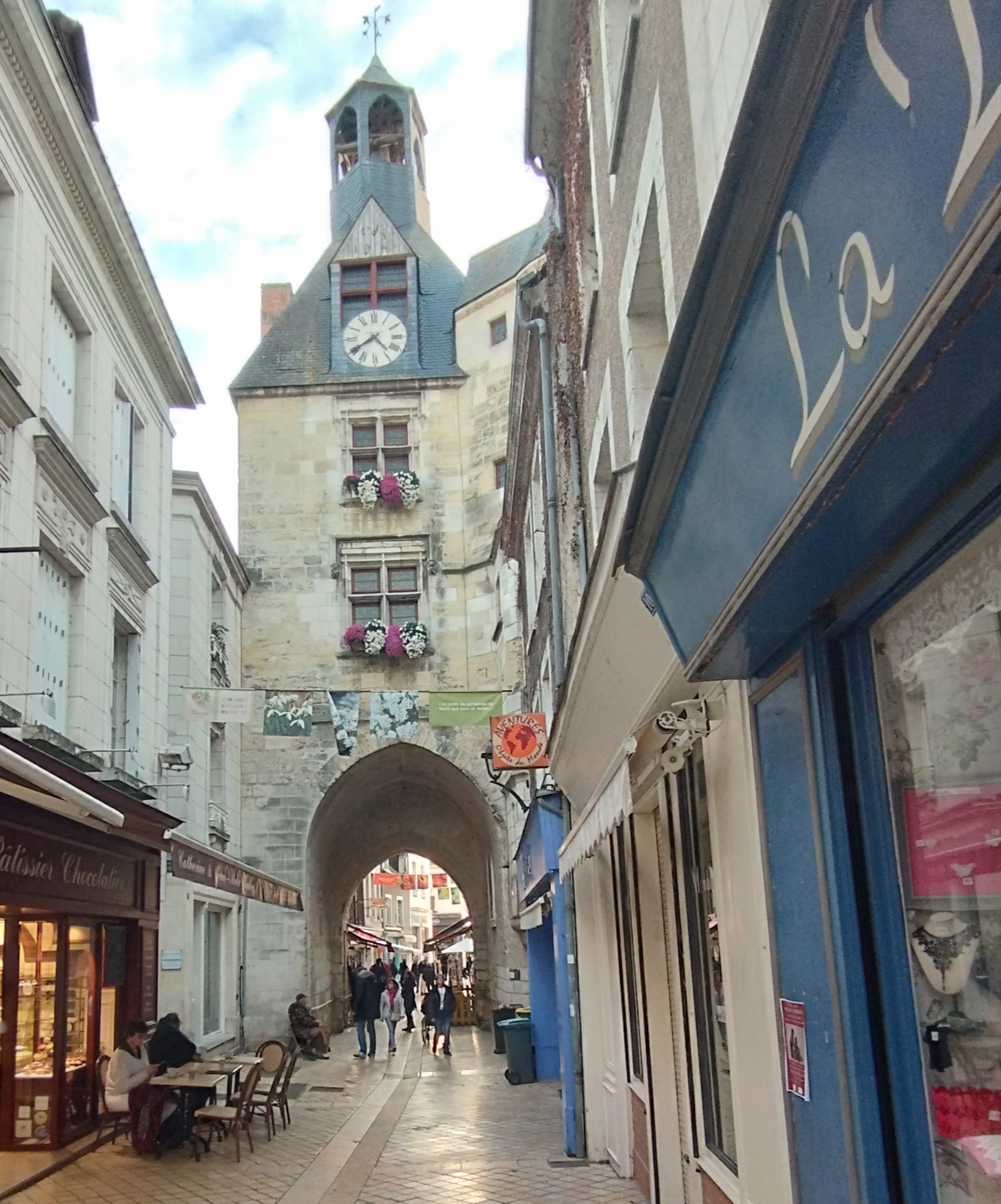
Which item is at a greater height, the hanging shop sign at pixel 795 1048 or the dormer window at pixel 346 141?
the dormer window at pixel 346 141

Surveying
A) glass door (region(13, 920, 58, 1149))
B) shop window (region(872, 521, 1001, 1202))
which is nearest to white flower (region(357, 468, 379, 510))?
glass door (region(13, 920, 58, 1149))

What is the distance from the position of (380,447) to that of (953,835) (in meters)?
21.5

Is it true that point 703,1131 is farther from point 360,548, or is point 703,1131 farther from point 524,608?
point 360,548

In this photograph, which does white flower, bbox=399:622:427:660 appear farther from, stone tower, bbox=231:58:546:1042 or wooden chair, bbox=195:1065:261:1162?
wooden chair, bbox=195:1065:261:1162

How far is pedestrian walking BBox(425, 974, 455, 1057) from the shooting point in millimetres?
18031

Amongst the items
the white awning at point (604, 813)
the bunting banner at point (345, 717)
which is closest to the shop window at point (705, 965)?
the white awning at point (604, 813)

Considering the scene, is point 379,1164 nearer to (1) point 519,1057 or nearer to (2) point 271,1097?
(2) point 271,1097

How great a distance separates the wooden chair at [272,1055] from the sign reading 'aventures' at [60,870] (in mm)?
1938

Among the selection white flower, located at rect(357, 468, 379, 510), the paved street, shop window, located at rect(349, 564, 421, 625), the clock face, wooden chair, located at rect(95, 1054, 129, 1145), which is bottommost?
the paved street

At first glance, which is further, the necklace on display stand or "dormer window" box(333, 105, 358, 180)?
"dormer window" box(333, 105, 358, 180)

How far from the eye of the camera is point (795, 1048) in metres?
3.16

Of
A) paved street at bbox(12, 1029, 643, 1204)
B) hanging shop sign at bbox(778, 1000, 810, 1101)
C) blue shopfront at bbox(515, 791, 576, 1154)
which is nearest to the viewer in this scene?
hanging shop sign at bbox(778, 1000, 810, 1101)

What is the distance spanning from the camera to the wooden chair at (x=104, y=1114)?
1002 cm

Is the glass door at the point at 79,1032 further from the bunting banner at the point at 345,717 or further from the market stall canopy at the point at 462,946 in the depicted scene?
the market stall canopy at the point at 462,946
